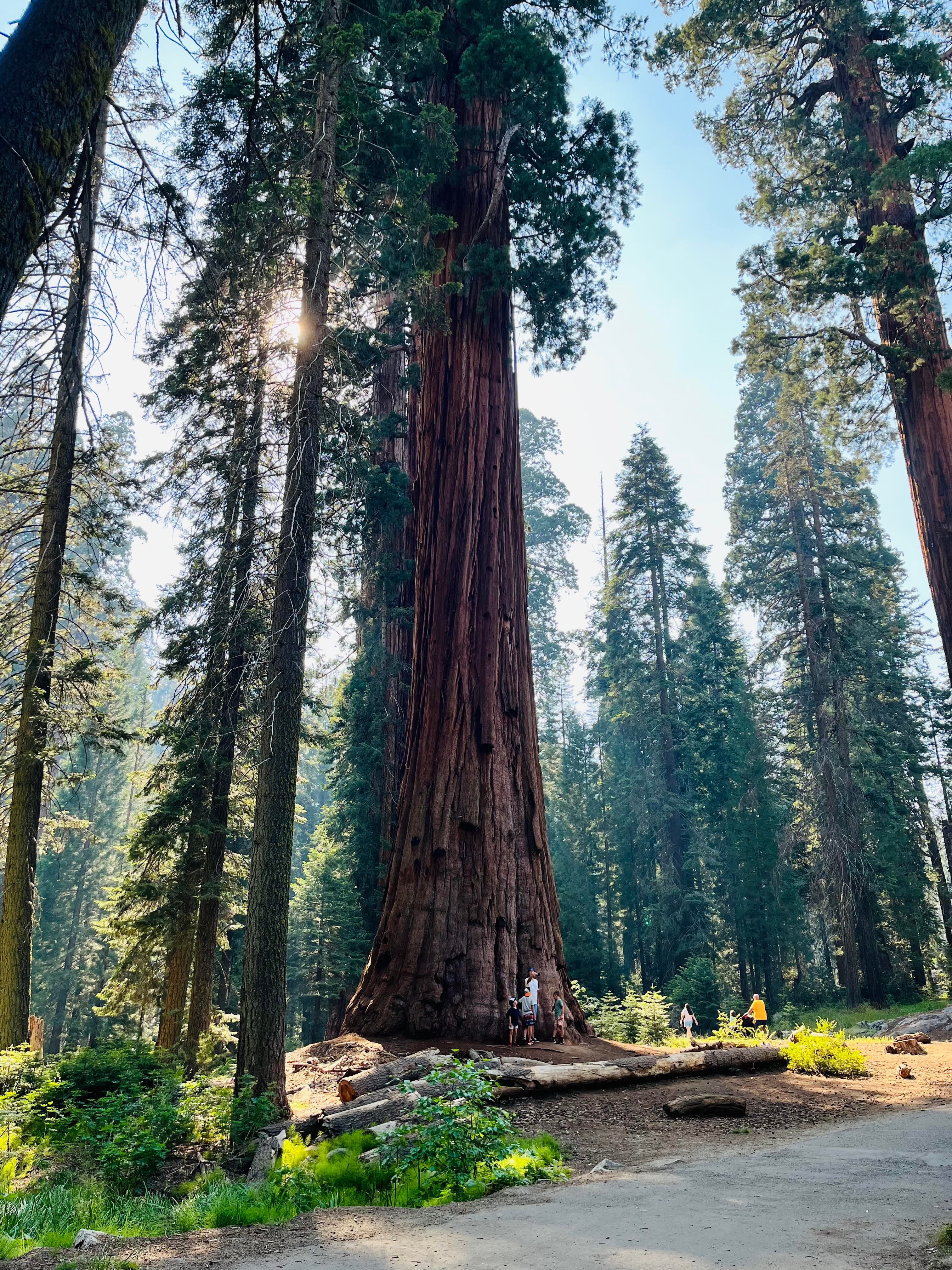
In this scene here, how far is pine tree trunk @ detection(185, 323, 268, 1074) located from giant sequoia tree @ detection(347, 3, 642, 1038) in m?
2.59

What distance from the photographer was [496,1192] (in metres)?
4.57

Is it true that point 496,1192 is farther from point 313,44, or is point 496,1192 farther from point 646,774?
point 646,774

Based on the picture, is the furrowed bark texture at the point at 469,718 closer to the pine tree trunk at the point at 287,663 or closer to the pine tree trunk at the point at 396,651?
the pine tree trunk at the point at 287,663

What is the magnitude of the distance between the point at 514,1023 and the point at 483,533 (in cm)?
667

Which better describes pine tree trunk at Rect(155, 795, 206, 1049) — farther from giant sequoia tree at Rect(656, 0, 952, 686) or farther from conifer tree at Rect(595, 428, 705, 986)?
conifer tree at Rect(595, 428, 705, 986)

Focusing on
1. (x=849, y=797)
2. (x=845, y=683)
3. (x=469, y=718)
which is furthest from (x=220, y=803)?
(x=845, y=683)

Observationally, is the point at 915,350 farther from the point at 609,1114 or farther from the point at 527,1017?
the point at 609,1114

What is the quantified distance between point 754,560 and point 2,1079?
94.8ft

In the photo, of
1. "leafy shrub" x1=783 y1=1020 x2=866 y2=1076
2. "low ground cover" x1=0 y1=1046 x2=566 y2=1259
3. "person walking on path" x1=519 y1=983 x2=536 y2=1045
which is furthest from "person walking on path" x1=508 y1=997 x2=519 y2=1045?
"leafy shrub" x1=783 y1=1020 x2=866 y2=1076

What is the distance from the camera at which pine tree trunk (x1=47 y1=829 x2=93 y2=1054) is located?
3538 centimetres

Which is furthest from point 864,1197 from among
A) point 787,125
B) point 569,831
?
point 569,831

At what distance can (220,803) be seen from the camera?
12.7 m

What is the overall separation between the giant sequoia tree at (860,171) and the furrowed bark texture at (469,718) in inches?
195

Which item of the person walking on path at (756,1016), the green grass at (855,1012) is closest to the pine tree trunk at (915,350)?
the person walking on path at (756,1016)
